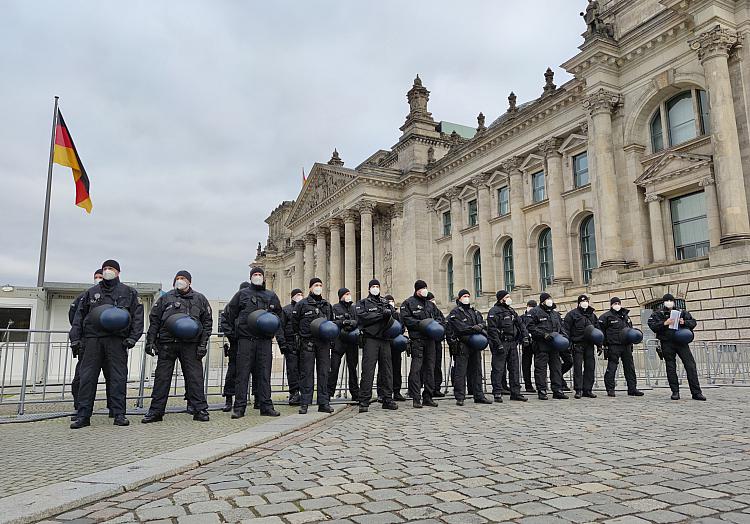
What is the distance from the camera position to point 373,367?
31.1 ft

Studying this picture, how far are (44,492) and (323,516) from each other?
1.90 m

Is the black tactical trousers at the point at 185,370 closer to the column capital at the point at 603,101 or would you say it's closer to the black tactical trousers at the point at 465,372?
the black tactical trousers at the point at 465,372

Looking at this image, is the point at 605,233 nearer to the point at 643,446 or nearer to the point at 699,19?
the point at 699,19

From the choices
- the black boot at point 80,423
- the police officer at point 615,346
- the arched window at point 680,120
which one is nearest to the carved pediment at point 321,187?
the arched window at point 680,120

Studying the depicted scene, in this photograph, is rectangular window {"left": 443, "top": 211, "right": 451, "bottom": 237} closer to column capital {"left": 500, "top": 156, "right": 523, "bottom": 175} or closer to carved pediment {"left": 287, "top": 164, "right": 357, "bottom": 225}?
carved pediment {"left": 287, "top": 164, "right": 357, "bottom": 225}

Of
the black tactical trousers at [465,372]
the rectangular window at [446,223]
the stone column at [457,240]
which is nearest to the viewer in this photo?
the black tactical trousers at [465,372]

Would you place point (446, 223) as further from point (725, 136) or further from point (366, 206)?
point (725, 136)

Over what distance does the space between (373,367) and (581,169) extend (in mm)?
22790

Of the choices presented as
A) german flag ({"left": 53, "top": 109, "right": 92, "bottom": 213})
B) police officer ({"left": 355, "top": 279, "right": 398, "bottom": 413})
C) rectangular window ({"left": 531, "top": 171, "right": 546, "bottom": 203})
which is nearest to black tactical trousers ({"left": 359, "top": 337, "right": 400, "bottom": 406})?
police officer ({"left": 355, "top": 279, "right": 398, "bottom": 413})

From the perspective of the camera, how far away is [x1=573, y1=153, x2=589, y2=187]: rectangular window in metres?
28.4

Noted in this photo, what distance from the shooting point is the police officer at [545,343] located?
11367mm

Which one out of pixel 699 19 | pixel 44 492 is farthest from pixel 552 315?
pixel 699 19

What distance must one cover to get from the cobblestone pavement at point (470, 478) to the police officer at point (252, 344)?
1605 millimetres

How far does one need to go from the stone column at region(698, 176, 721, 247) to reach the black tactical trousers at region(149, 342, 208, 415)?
19.8 m
